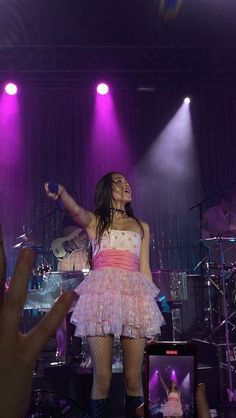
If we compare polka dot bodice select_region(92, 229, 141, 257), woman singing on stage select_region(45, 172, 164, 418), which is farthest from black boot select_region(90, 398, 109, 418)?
polka dot bodice select_region(92, 229, 141, 257)

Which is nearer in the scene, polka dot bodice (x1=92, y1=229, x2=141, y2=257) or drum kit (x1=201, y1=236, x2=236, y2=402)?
polka dot bodice (x1=92, y1=229, x2=141, y2=257)

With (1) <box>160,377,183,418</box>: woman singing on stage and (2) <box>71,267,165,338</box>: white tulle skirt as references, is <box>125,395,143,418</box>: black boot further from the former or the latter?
(1) <box>160,377,183,418</box>: woman singing on stage

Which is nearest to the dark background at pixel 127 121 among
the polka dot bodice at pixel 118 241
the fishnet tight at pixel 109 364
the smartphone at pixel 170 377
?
the polka dot bodice at pixel 118 241

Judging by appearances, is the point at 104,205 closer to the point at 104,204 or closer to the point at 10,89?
the point at 104,204

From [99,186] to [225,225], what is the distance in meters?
5.39

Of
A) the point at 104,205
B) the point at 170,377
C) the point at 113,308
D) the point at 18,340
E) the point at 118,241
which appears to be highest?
the point at 104,205

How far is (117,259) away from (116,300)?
27cm

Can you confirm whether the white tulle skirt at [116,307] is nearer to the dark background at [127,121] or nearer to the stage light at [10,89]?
the dark background at [127,121]

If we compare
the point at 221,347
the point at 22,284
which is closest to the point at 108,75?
the point at 221,347

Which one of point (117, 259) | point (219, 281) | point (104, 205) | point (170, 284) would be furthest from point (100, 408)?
point (219, 281)

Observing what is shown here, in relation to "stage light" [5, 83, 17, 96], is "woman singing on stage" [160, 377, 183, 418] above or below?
below

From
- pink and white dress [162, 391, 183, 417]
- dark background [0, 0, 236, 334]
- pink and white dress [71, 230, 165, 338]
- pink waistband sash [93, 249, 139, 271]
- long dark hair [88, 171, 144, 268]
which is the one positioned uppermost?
dark background [0, 0, 236, 334]

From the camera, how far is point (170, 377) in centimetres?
234

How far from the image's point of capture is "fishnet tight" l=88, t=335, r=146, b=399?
9.08ft
